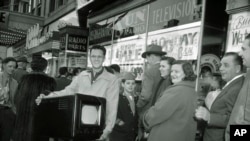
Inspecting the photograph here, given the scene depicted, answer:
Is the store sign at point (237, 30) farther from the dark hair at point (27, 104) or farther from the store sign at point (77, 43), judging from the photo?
the store sign at point (77, 43)

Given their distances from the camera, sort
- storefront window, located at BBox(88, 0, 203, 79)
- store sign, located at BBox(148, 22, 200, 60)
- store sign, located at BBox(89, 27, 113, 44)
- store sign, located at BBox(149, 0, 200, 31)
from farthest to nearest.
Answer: store sign, located at BBox(89, 27, 113, 44) → store sign, located at BBox(149, 0, 200, 31) → storefront window, located at BBox(88, 0, 203, 79) → store sign, located at BBox(148, 22, 200, 60)

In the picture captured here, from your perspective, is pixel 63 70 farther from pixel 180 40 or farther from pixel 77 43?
pixel 77 43

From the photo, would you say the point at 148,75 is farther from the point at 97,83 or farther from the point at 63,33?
the point at 63,33

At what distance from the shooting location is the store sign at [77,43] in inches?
489

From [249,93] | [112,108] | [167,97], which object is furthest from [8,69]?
[249,93]

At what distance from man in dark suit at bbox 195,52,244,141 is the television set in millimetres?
1163

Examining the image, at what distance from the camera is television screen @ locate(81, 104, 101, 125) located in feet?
10.1

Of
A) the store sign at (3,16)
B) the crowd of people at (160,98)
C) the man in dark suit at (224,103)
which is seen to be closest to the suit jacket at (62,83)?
the crowd of people at (160,98)

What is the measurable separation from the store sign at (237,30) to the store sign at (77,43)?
25.0ft

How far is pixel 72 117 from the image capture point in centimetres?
292

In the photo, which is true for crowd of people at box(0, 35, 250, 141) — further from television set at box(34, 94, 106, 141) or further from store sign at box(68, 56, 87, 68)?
store sign at box(68, 56, 87, 68)

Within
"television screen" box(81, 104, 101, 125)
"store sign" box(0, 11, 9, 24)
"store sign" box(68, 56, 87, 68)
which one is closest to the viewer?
"television screen" box(81, 104, 101, 125)

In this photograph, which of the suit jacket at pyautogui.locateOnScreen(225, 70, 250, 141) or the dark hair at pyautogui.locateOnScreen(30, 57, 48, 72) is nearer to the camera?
the suit jacket at pyautogui.locateOnScreen(225, 70, 250, 141)

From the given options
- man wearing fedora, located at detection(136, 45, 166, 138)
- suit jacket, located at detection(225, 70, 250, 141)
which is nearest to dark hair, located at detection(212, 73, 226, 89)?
man wearing fedora, located at detection(136, 45, 166, 138)
